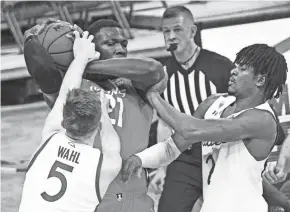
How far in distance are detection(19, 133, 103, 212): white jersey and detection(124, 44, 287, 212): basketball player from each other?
0.34m

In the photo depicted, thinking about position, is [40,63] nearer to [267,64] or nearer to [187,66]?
[267,64]

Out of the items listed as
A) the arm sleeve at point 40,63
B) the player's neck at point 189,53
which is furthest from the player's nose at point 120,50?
the player's neck at point 189,53

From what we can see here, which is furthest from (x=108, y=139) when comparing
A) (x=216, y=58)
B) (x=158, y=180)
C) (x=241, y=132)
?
(x=216, y=58)

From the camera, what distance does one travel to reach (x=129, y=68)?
109 inches

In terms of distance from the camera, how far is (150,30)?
4.71 m

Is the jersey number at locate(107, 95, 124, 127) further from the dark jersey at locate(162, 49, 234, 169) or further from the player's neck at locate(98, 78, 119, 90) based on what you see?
the dark jersey at locate(162, 49, 234, 169)

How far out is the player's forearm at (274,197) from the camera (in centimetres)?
392

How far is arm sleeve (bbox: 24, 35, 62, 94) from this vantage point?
273 cm

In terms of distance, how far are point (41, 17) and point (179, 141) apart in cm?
223

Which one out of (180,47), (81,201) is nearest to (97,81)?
(81,201)

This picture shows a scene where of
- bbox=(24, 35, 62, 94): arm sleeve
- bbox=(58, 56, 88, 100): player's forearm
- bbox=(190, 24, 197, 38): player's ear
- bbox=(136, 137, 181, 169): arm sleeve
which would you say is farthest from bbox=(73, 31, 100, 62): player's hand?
bbox=(190, 24, 197, 38): player's ear

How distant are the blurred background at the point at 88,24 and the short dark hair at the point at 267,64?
1.28 meters

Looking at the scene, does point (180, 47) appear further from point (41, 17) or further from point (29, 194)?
point (29, 194)

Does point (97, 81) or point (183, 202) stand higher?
point (97, 81)
